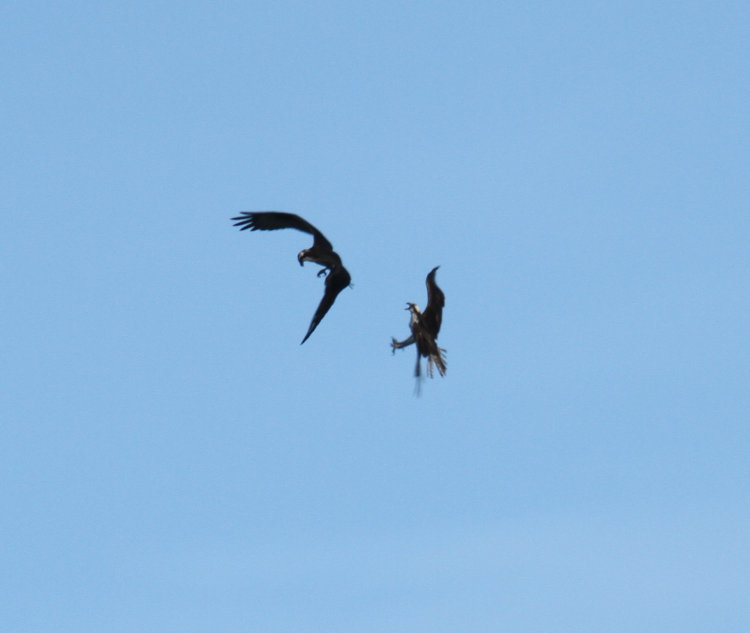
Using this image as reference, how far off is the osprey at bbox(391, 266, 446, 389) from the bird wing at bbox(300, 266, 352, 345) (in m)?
2.70

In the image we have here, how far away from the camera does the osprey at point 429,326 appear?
42.8 meters

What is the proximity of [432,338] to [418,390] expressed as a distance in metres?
2.60

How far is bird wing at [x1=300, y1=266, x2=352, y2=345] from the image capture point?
A: 4509 cm

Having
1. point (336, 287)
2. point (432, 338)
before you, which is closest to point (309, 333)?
point (336, 287)

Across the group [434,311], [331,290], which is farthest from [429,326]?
[331,290]

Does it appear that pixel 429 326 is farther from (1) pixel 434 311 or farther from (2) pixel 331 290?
(2) pixel 331 290

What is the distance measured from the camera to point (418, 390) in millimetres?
40875

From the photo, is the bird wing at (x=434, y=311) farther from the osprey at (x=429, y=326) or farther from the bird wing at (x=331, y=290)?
the bird wing at (x=331, y=290)

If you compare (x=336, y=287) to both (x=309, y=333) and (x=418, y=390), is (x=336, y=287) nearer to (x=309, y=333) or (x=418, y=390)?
(x=309, y=333)

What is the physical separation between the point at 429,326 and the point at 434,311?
16.6 inches

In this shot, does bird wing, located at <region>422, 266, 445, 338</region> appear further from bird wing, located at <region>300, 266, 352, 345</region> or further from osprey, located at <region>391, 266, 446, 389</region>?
bird wing, located at <region>300, 266, 352, 345</region>

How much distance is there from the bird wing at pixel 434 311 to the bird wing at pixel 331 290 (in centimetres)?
315

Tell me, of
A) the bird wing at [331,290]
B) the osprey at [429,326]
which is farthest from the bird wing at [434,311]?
the bird wing at [331,290]

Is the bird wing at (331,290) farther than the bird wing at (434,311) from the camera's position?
Yes
